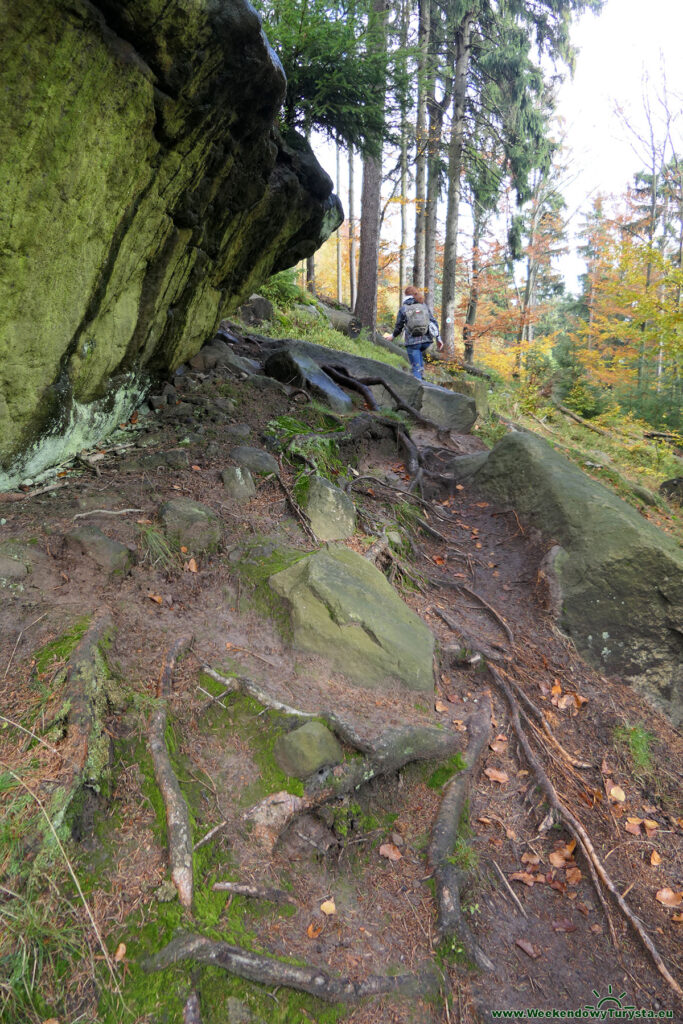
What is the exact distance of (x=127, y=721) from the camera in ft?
10.2

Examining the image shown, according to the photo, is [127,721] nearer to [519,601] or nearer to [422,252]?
[519,601]

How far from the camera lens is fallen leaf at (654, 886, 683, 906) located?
346 cm

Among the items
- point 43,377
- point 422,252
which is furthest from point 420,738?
point 422,252

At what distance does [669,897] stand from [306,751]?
251 centimetres

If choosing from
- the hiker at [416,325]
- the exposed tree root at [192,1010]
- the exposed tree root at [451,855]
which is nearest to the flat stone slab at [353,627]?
the exposed tree root at [451,855]

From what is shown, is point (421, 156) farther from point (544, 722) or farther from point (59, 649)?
point (59, 649)

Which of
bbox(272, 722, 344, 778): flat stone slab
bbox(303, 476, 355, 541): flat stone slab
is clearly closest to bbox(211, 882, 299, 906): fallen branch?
bbox(272, 722, 344, 778): flat stone slab

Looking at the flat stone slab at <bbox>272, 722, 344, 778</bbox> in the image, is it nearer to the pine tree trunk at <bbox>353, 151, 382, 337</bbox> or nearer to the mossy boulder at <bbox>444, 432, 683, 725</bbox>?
the mossy boulder at <bbox>444, 432, 683, 725</bbox>

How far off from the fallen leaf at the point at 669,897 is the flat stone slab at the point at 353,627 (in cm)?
187

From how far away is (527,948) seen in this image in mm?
3037

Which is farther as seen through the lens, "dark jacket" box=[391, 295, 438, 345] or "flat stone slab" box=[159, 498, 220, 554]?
"dark jacket" box=[391, 295, 438, 345]

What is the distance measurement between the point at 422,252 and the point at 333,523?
16082mm

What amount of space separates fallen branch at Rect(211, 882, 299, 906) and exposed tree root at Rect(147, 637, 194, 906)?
0.17m

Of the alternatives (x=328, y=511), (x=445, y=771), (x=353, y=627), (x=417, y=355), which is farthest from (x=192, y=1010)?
(x=417, y=355)
